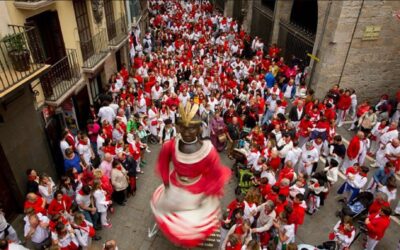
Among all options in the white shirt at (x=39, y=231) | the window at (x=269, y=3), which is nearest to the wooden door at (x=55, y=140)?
the white shirt at (x=39, y=231)

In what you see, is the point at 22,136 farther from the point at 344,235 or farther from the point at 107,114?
the point at 344,235

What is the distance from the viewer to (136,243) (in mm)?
7879

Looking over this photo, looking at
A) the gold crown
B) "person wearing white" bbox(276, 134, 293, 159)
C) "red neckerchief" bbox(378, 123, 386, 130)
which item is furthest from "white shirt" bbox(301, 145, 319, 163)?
the gold crown

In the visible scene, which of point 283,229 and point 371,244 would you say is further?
point 371,244

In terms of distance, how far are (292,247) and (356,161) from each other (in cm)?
530

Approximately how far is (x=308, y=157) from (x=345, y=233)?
9.25 feet

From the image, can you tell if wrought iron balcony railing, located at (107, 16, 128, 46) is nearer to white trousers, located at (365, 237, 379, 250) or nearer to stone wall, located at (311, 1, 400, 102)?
stone wall, located at (311, 1, 400, 102)

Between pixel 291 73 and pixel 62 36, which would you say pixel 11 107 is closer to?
pixel 62 36

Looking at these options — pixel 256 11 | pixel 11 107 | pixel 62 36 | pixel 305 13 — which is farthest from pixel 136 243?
pixel 256 11

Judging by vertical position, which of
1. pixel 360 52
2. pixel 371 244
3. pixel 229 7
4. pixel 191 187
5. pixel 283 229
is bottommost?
pixel 371 244

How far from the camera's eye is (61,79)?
412 inches

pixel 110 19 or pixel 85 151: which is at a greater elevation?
pixel 110 19

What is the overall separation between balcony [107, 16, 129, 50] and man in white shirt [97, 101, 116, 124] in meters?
4.19

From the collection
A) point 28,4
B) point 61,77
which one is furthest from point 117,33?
point 28,4
